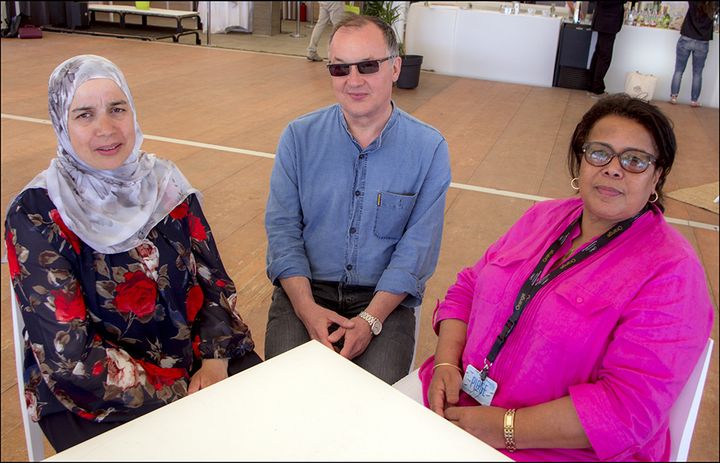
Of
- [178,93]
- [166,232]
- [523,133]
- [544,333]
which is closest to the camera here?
[544,333]

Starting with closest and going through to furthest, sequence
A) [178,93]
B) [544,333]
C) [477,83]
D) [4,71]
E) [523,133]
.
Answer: [544,333] < [523,133] < [178,93] < [4,71] < [477,83]

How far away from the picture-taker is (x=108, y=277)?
1545 millimetres

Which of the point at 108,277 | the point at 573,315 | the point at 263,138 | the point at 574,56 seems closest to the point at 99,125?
the point at 108,277

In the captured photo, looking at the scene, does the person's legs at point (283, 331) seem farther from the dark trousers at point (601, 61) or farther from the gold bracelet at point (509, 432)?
the dark trousers at point (601, 61)

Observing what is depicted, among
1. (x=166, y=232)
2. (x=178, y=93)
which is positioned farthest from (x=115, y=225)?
(x=178, y=93)

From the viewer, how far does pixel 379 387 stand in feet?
3.88

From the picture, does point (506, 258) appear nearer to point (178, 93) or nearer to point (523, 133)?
point (523, 133)

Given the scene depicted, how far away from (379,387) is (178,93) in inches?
261

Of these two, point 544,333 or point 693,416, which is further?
point 544,333

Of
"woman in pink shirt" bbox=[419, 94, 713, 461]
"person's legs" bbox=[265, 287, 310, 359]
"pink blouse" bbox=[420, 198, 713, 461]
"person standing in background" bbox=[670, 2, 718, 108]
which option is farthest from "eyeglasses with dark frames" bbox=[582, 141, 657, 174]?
"person standing in background" bbox=[670, 2, 718, 108]

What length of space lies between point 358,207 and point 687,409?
3.40ft

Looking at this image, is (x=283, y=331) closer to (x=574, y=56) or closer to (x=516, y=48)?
(x=574, y=56)

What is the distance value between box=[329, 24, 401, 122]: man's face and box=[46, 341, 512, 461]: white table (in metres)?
0.93

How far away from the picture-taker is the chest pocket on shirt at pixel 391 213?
1.92 m
